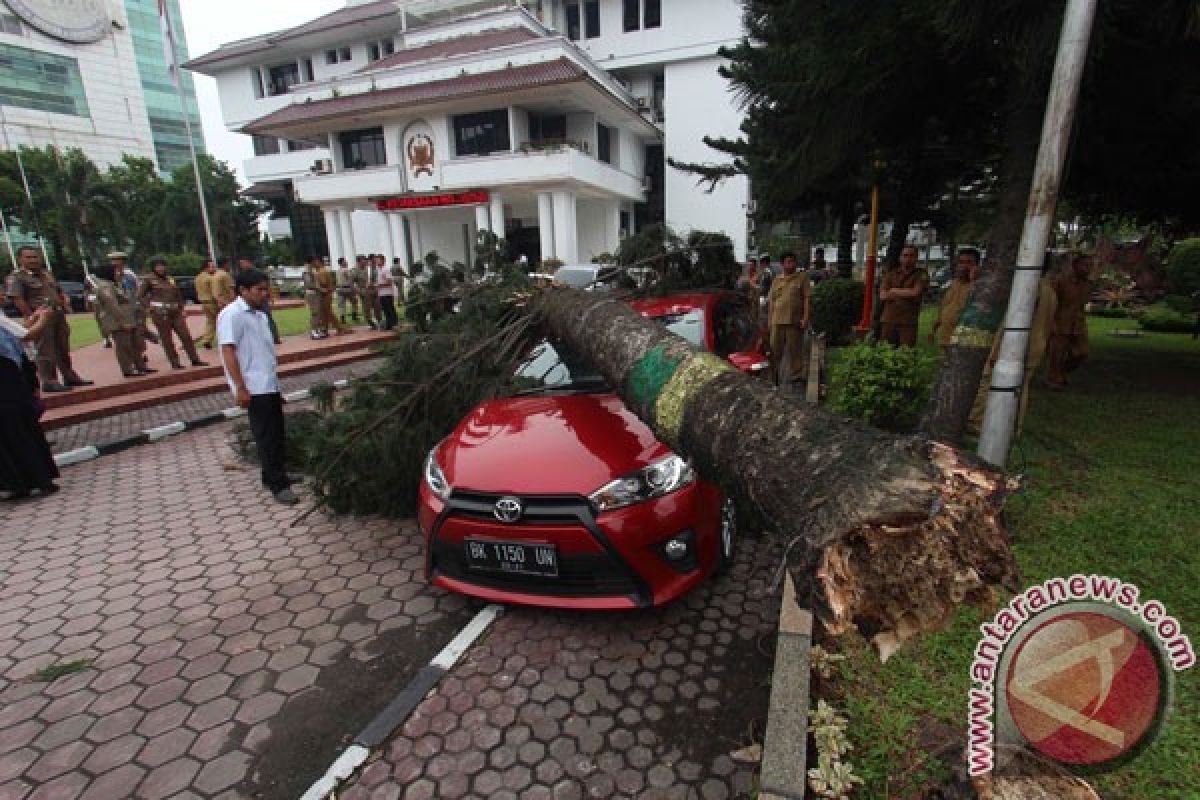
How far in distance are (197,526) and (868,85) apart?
215 inches

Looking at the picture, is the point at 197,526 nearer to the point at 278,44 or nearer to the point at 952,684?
the point at 952,684

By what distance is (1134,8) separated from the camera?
261 cm

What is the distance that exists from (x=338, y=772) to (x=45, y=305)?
25.8 feet

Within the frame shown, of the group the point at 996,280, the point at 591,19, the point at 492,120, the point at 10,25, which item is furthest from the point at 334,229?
the point at 10,25

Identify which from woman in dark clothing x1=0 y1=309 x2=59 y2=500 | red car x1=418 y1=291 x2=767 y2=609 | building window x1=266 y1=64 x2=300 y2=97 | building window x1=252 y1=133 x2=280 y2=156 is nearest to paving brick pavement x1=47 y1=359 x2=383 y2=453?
woman in dark clothing x1=0 y1=309 x2=59 y2=500

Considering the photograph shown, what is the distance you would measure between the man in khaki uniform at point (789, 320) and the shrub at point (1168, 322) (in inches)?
374

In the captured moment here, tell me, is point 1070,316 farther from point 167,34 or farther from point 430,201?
point 167,34

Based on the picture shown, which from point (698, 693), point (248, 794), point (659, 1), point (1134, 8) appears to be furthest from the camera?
point (659, 1)

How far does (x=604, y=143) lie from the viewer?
24.4 metres

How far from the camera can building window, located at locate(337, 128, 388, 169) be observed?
2288 centimetres

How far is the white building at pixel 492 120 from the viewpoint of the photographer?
66.3 ft

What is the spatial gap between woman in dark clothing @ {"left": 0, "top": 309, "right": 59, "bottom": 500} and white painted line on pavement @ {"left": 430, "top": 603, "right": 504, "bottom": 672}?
446cm

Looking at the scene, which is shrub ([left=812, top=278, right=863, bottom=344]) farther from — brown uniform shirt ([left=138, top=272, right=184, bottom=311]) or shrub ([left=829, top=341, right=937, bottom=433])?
brown uniform shirt ([left=138, top=272, right=184, bottom=311])

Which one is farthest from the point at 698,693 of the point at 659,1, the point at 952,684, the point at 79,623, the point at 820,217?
the point at 659,1
